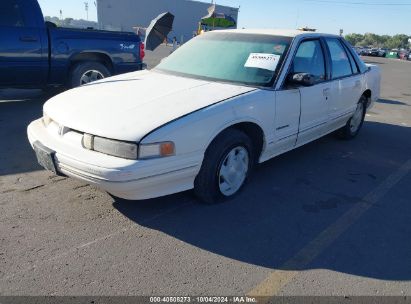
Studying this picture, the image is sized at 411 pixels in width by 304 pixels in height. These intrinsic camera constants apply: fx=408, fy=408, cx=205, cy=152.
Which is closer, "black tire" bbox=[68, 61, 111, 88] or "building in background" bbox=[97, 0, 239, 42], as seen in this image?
"black tire" bbox=[68, 61, 111, 88]

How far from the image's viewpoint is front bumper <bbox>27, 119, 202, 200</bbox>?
3.08m

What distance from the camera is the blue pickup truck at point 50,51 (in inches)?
259

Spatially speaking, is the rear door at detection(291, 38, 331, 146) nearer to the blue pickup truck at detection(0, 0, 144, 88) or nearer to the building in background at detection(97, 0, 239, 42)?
the blue pickup truck at detection(0, 0, 144, 88)

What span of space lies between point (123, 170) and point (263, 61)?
2.11 metres

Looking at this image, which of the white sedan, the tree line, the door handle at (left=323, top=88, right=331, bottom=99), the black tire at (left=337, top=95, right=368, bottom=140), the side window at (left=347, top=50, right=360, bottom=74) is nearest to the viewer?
the white sedan

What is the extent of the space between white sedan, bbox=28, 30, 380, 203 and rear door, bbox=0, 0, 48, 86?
284 centimetres

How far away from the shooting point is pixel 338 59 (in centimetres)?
553

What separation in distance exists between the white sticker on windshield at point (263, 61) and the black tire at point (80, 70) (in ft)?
→ 13.3

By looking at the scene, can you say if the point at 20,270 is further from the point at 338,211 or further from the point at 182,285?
the point at 338,211

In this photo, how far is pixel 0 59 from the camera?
21.2 feet

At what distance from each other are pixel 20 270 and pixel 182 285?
44.1 inches

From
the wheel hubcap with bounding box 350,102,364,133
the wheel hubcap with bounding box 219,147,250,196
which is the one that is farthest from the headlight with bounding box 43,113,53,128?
the wheel hubcap with bounding box 350,102,364,133

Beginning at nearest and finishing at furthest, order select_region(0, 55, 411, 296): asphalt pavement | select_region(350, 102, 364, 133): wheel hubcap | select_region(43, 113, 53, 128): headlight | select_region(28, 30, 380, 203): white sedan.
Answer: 1. select_region(0, 55, 411, 296): asphalt pavement
2. select_region(28, 30, 380, 203): white sedan
3. select_region(43, 113, 53, 128): headlight
4. select_region(350, 102, 364, 133): wheel hubcap

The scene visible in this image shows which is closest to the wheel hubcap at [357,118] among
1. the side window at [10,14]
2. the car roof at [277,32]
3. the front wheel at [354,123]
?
the front wheel at [354,123]
